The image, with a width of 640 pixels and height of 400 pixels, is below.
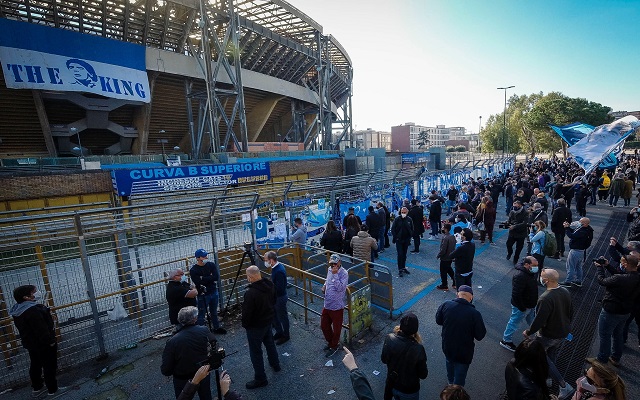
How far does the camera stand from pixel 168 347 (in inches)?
124

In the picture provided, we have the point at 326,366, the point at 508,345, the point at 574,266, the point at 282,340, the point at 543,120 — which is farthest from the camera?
the point at 543,120

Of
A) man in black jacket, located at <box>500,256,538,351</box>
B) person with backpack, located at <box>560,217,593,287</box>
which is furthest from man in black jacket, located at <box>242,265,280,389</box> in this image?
person with backpack, located at <box>560,217,593,287</box>

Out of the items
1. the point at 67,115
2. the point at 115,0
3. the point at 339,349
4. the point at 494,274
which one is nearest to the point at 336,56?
the point at 115,0

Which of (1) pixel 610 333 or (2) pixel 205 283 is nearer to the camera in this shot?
(1) pixel 610 333

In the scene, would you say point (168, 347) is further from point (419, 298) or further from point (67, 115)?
point (67, 115)

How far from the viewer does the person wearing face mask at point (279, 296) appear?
5.22 metres

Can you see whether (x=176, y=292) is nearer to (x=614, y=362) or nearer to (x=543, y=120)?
(x=614, y=362)

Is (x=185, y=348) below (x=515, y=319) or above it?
above

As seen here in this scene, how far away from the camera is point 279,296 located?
17.6 feet

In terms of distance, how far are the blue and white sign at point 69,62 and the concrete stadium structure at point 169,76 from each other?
1.07 m

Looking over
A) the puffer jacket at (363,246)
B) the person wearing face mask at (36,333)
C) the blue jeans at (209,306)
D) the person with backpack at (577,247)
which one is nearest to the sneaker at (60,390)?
the person wearing face mask at (36,333)

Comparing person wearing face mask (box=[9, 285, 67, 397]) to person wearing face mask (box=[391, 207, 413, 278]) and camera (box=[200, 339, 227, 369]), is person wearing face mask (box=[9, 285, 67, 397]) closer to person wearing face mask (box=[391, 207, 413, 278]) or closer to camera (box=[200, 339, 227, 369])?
camera (box=[200, 339, 227, 369])

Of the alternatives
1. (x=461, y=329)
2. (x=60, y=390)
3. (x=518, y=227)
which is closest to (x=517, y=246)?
(x=518, y=227)

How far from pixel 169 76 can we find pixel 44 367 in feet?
85.8
